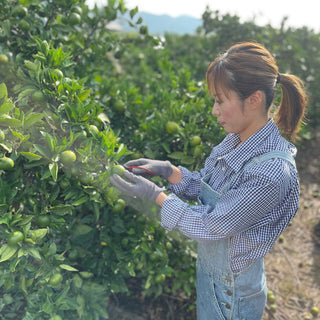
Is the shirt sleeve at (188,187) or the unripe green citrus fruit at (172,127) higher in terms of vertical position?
the unripe green citrus fruit at (172,127)

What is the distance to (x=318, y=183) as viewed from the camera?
509 centimetres

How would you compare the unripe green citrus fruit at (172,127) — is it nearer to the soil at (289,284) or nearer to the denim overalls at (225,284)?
the denim overalls at (225,284)

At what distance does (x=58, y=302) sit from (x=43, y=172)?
0.71m

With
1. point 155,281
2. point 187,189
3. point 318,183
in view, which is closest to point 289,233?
point 318,183

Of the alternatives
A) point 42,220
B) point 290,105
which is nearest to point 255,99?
point 290,105

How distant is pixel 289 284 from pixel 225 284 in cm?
210

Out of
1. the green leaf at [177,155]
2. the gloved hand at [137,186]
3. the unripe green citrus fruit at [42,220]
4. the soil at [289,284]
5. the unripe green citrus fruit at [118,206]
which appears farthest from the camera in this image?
the soil at [289,284]

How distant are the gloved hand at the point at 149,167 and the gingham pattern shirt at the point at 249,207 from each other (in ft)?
0.94

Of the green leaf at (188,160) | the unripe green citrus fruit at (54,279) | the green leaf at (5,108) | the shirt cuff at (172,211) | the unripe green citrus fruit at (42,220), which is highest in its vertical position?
the green leaf at (5,108)

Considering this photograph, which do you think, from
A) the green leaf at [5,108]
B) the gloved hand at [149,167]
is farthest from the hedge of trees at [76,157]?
the gloved hand at [149,167]

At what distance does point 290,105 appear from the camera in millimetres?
1682

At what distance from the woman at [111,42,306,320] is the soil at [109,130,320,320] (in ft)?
2.56

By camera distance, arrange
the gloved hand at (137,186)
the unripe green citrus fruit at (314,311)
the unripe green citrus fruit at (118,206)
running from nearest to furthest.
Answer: the gloved hand at (137,186), the unripe green citrus fruit at (118,206), the unripe green citrus fruit at (314,311)

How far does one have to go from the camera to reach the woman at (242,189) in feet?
4.49
